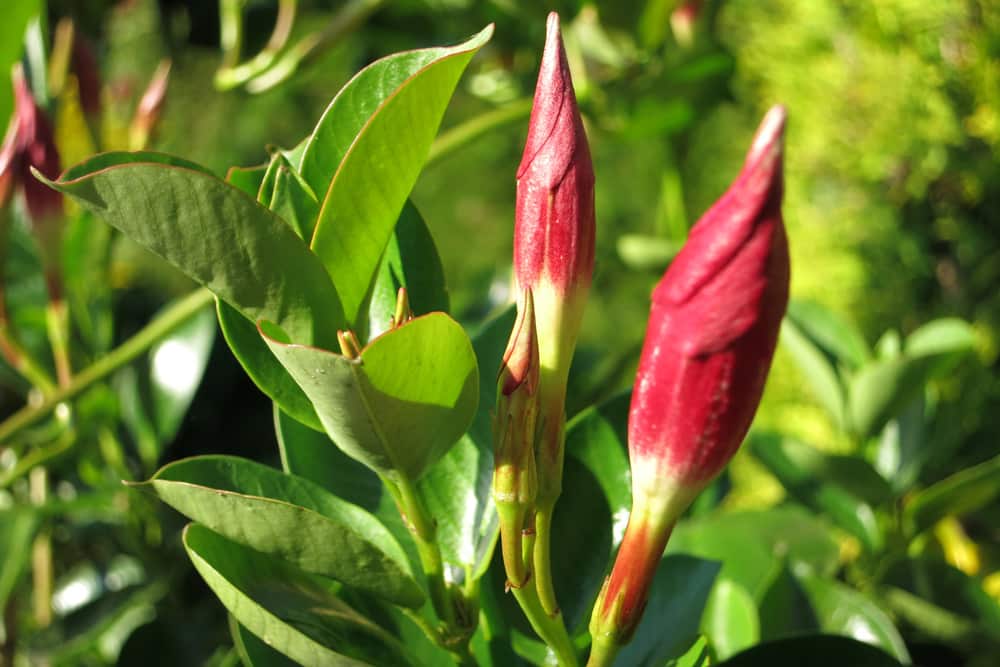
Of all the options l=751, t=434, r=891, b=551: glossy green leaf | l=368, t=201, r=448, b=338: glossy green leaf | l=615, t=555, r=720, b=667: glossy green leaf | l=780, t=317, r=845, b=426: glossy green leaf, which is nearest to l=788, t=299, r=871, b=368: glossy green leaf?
l=780, t=317, r=845, b=426: glossy green leaf

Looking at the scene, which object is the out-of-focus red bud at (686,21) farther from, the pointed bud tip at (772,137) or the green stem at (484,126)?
the pointed bud tip at (772,137)

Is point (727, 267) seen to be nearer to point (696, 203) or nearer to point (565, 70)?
point (565, 70)

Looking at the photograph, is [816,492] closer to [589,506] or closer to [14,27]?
[589,506]

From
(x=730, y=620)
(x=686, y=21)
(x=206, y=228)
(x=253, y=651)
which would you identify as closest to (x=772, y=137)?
(x=206, y=228)

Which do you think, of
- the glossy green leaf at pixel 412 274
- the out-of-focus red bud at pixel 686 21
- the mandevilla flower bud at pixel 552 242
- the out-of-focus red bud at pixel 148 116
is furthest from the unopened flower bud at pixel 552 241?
the out-of-focus red bud at pixel 686 21

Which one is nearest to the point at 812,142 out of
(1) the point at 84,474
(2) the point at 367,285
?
(1) the point at 84,474

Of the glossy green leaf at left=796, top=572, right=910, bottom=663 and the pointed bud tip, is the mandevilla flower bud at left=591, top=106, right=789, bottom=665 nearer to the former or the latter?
the pointed bud tip

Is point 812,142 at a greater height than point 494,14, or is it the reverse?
point 494,14
